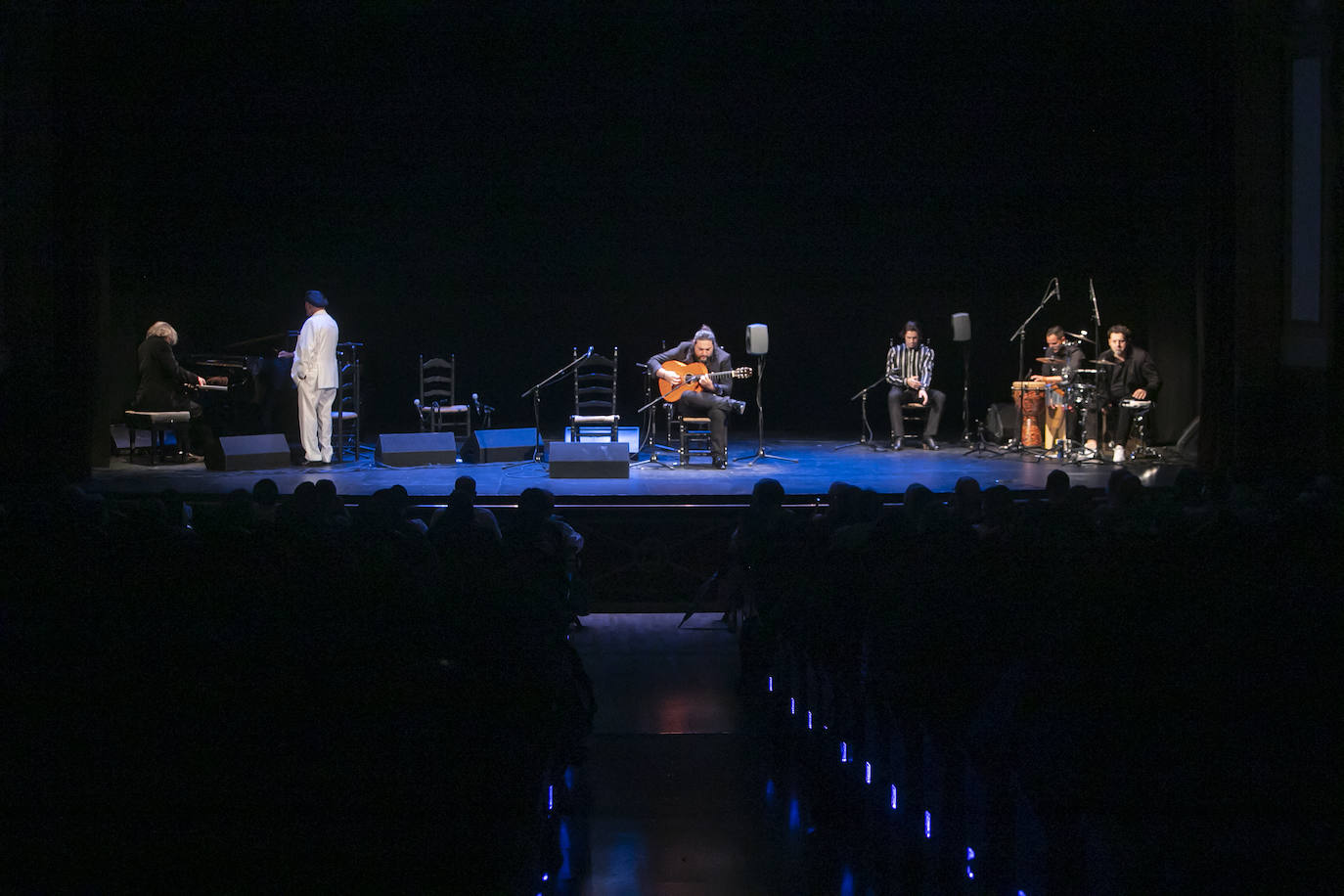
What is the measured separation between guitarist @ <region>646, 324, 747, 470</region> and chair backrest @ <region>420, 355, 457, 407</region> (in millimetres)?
2018

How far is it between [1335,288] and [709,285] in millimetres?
6075

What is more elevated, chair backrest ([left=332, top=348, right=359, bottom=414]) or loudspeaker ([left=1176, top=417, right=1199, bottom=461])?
chair backrest ([left=332, top=348, right=359, bottom=414])

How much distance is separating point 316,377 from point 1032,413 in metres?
6.32

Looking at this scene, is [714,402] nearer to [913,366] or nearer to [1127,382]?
[913,366]

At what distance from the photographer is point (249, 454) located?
8906 mm

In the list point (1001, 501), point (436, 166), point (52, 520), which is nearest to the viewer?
point (52, 520)

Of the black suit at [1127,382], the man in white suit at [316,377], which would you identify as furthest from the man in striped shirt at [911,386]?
the man in white suit at [316,377]

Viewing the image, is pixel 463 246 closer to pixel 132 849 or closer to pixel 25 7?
pixel 25 7

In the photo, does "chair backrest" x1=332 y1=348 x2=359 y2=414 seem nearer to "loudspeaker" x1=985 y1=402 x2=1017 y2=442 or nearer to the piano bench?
the piano bench

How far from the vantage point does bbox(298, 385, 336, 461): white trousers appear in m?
8.91

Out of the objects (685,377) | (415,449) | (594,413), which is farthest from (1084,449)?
(415,449)

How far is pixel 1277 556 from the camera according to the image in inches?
135

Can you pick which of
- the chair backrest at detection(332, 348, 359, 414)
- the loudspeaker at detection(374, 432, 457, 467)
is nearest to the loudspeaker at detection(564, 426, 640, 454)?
the loudspeaker at detection(374, 432, 457, 467)

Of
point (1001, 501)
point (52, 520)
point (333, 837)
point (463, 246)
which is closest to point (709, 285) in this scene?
point (463, 246)
